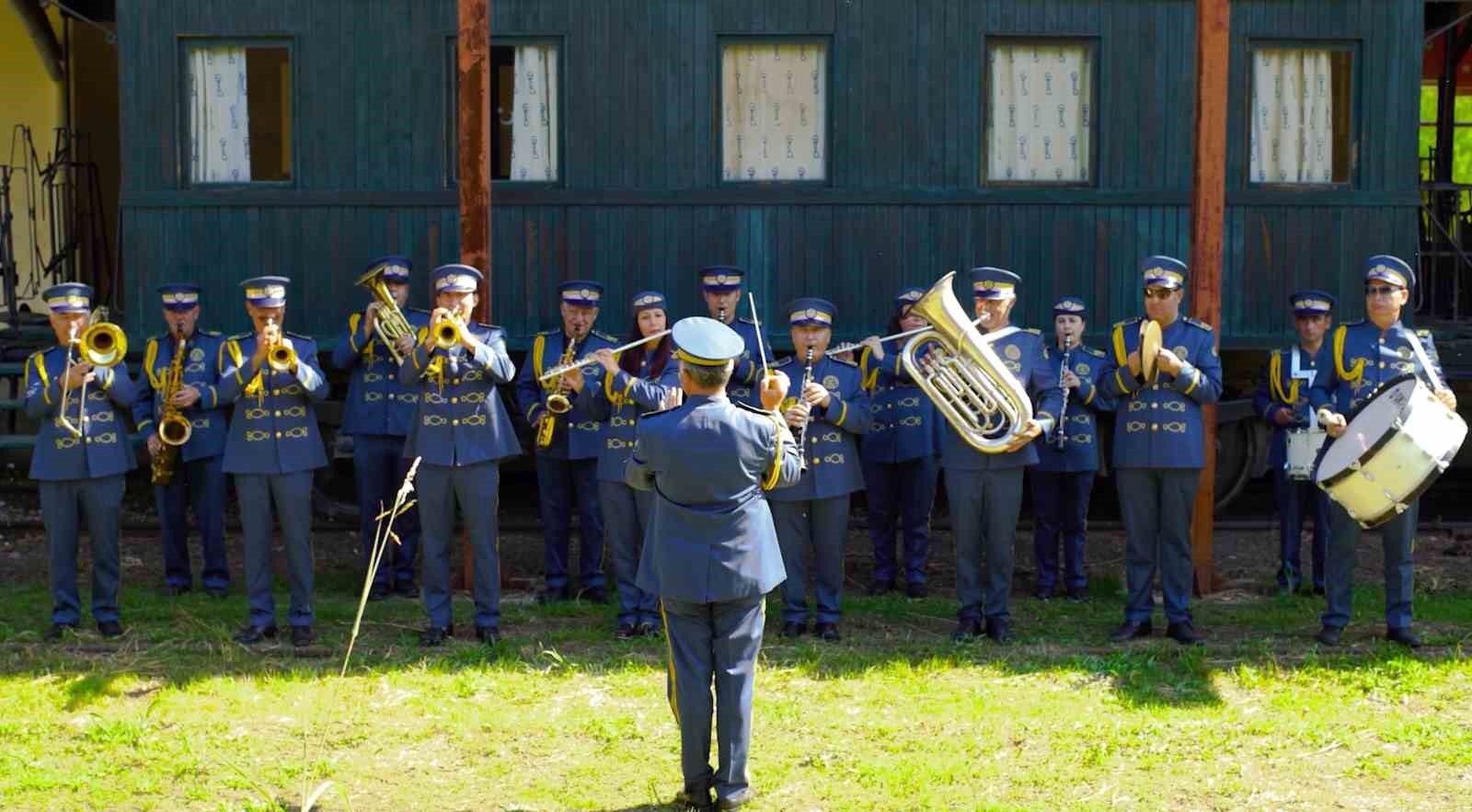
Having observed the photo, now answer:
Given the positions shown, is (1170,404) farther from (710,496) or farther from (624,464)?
(710,496)

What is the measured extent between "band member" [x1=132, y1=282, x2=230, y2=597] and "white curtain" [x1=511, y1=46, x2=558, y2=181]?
2.78 metres

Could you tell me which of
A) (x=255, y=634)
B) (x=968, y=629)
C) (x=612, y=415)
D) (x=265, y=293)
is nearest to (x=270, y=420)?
(x=265, y=293)

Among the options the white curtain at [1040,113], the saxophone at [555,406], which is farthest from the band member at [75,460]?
the white curtain at [1040,113]

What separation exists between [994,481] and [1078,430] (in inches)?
66.5

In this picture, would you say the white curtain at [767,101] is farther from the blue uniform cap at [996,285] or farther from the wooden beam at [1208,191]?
the blue uniform cap at [996,285]

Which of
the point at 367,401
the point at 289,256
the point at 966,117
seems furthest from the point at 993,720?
the point at 289,256

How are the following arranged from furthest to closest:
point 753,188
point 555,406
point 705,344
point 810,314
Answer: point 753,188
point 555,406
point 810,314
point 705,344

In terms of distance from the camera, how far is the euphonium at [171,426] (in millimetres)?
10242

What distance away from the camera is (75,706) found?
8188 millimetres

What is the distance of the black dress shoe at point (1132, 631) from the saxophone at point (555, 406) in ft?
10.7

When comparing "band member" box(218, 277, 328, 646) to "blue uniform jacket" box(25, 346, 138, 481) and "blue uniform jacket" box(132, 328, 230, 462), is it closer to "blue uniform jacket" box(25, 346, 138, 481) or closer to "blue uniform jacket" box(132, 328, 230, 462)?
"blue uniform jacket" box(25, 346, 138, 481)

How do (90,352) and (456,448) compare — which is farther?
(90,352)

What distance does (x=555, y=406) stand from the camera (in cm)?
999

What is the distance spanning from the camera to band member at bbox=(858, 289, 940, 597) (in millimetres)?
10781
